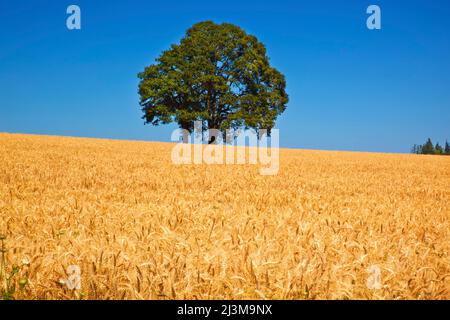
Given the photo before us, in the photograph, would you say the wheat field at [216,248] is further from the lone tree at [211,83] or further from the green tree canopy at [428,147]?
the green tree canopy at [428,147]

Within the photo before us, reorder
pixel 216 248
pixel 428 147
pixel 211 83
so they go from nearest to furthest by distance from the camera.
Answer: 1. pixel 216 248
2. pixel 211 83
3. pixel 428 147

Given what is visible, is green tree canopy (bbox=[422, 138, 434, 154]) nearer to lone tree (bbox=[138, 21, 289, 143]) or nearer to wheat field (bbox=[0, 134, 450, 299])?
lone tree (bbox=[138, 21, 289, 143])

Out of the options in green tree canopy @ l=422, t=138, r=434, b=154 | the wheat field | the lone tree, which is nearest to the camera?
the wheat field

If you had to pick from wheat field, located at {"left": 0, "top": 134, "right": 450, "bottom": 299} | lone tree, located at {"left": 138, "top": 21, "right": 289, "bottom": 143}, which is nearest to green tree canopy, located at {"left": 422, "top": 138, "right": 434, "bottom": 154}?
lone tree, located at {"left": 138, "top": 21, "right": 289, "bottom": 143}

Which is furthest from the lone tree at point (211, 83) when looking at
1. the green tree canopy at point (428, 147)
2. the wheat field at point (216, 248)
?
the green tree canopy at point (428, 147)

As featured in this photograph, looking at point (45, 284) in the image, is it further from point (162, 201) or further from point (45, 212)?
point (162, 201)

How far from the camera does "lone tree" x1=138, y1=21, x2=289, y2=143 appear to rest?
35.2m

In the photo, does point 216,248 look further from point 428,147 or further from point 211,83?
point 428,147

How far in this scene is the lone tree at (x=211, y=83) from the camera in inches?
1387

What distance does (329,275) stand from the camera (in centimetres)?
272

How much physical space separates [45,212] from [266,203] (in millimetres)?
3171

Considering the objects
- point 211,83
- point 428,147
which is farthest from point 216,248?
point 428,147

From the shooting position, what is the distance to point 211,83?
36031 mm
